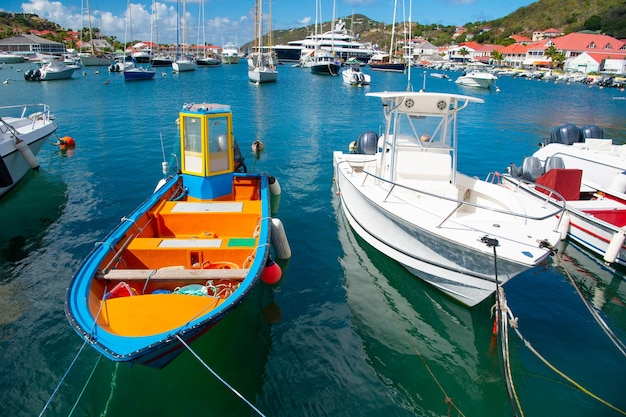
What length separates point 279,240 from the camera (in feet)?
30.0

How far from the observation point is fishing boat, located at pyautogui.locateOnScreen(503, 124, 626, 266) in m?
10.4

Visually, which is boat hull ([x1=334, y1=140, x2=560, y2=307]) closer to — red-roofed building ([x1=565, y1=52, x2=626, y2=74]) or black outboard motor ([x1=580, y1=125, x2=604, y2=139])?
black outboard motor ([x1=580, y1=125, x2=604, y2=139])

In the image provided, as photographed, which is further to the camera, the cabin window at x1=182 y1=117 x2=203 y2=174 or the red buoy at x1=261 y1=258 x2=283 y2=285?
the cabin window at x1=182 y1=117 x2=203 y2=174

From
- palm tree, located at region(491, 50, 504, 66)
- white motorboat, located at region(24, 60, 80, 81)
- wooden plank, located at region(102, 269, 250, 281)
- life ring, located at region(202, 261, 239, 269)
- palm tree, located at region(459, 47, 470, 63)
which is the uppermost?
palm tree, located at region(459, 47, 470, 63)

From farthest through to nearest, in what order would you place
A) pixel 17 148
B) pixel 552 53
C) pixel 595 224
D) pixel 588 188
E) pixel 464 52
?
pixel 464 52
pixel 552 53
pixel 17 148
pixel 588 188
pixel 595 224

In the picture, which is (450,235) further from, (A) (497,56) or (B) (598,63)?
(A) (497,56)

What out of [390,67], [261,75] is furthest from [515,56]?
[261,75]

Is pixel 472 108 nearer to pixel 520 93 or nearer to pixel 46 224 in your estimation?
pixel 520 93

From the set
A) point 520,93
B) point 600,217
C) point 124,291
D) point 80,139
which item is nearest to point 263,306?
point 124,291

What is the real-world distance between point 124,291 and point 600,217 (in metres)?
12.2

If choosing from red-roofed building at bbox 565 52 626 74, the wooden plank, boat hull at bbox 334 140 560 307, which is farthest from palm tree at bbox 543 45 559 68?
the wooden plank

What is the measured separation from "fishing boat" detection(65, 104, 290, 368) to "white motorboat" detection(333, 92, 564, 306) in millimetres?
2572

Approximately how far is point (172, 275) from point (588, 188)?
43.2ft

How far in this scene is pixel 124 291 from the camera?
240 inches
